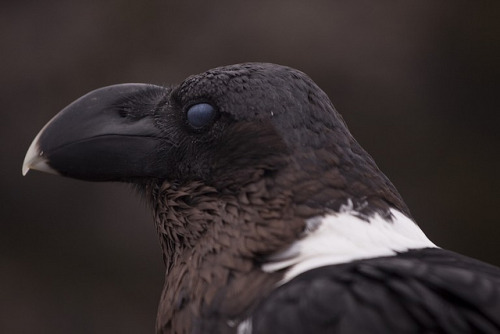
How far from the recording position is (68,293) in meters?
6.70

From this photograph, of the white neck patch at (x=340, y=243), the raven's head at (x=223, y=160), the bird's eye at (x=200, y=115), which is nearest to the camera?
the white neck patch at (x=340, y=243)

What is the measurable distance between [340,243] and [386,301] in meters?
0.29

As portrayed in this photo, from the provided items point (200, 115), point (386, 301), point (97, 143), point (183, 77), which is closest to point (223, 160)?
point (200, 115)

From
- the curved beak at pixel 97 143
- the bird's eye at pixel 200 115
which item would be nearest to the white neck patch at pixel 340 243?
the bird's eye at pixel 200 115

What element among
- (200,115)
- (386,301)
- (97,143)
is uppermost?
(200,115)

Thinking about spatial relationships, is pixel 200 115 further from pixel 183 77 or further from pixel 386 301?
pixel 183 77

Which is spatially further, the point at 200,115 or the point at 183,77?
the point at 183,77

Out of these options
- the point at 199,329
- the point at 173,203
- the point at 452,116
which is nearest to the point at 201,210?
the point at 173,203

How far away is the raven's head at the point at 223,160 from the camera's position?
2.40 metres

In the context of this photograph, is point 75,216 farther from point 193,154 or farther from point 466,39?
point 193,154

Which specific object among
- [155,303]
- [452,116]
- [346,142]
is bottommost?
[155,303]

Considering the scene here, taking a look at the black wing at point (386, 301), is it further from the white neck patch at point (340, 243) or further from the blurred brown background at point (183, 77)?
the blurred brown background at point (183, 77)

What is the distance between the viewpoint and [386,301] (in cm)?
205

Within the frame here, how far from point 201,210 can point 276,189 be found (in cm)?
24
